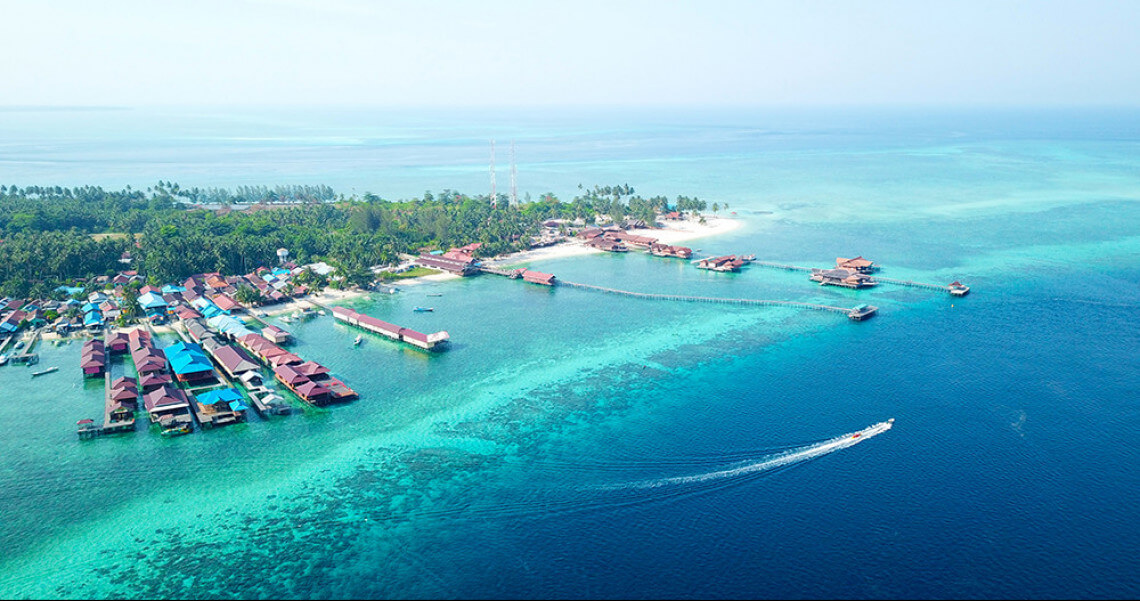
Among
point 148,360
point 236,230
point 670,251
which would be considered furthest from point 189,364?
point 670,251

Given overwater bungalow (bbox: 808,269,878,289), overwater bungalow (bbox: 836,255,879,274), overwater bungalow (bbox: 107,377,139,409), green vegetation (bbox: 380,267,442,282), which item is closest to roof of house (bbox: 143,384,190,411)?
overwater bungalow (bbox: 107,377,139,409)

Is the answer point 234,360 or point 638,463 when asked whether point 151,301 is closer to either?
point 234,360

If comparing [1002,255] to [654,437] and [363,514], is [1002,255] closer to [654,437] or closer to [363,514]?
[654,437]

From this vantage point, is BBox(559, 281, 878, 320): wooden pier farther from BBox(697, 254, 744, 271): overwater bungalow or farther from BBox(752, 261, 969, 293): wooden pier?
BBox(697, 254, 744, 271): overwater bungalow

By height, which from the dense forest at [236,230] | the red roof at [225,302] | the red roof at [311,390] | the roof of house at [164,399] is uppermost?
the dense forest at [236,230]

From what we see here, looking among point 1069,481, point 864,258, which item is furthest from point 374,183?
point 1069,481

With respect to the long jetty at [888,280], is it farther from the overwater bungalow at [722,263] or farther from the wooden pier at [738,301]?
the wooden pier at [738,301]

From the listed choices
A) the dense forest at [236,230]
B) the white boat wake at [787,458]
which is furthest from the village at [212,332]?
the white boat wake at [787,458]
